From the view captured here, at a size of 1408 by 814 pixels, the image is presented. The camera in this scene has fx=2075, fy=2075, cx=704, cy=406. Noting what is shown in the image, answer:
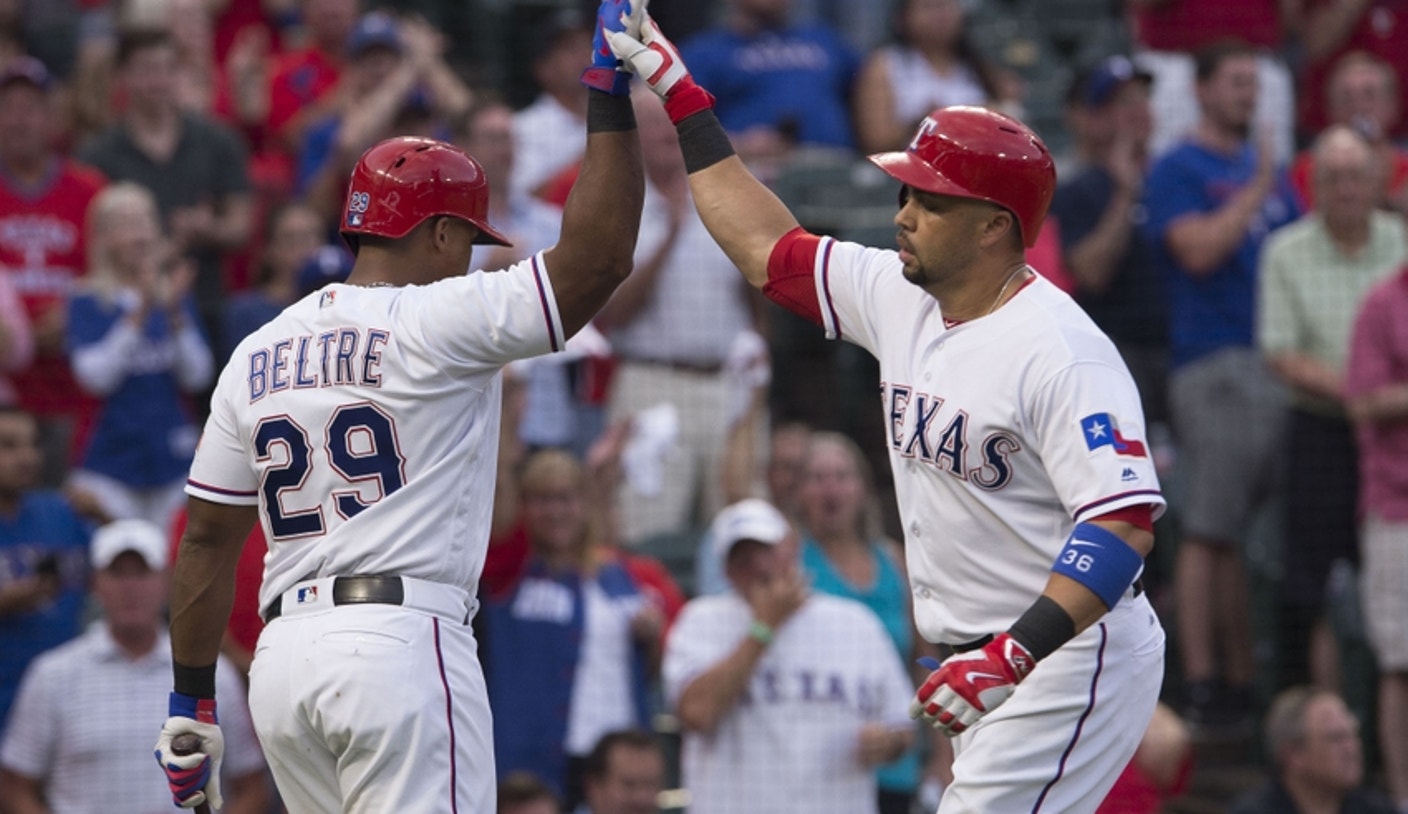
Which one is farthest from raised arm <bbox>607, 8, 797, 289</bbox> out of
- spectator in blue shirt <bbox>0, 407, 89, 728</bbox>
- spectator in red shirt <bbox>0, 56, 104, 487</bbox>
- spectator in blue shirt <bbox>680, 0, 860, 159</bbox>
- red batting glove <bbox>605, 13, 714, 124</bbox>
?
spectator in blue shirt <bbox>680, 0, 860, 159</bbox>

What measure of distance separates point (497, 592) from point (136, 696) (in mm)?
1264

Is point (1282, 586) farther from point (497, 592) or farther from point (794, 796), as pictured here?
point (497, 592)

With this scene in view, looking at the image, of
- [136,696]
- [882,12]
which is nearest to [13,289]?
[136,696]

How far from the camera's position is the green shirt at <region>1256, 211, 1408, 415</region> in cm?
830

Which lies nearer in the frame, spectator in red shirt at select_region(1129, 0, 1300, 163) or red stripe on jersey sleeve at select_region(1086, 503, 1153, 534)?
red stripe on jersey sleeve at select_region(1086, 503, 1153, 534)

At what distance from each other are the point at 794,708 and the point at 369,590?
9.49ft

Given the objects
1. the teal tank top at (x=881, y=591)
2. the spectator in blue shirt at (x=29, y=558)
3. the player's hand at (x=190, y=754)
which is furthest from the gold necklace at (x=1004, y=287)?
the spectator in blue shirt at (x=29, y=558)

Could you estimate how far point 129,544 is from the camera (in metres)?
6.82

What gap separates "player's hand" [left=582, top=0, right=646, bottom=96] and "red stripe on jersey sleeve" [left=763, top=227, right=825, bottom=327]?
0.51 m

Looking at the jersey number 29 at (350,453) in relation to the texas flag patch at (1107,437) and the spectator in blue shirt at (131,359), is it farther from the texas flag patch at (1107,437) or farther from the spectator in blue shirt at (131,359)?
the spectator in blue shirt at (131,359)

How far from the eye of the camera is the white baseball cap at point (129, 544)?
6.83 meters

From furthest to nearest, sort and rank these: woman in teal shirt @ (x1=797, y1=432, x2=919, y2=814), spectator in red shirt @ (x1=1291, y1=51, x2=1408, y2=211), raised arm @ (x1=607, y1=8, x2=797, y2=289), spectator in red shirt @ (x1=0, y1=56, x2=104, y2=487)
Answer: spectator in red shirt @ (x1=1291, y1=51, x2=1408, y2=211), spectator in red shirt @ (x1=0, y1=56, x2=104, y2=487), woman in teal shirt @ (x1=797, y1=432, x2=919, y2=814), raised arm @ (x1=607, y1=8, x2=797, y2=289)

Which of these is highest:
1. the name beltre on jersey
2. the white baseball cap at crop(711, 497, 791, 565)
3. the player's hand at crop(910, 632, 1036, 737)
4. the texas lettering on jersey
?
the name beltre on jersey

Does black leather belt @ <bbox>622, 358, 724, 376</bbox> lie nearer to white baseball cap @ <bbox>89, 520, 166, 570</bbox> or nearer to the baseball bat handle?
white baseball cap @ <bbox>89, 520, 166, 570</bbox>
